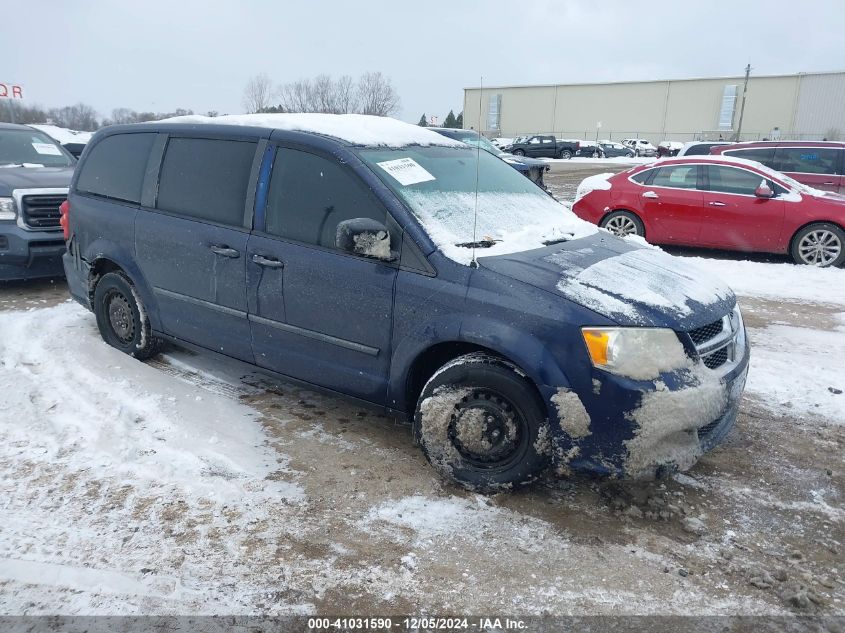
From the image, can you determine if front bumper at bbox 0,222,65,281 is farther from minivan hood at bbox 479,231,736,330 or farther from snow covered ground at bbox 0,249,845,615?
minivan hood at bbox 479,231,736,330

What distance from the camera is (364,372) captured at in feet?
11.2

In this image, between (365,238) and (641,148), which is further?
(641,148)

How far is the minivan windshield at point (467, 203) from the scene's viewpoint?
333 cm

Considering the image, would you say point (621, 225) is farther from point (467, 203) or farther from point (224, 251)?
point (224, 251)

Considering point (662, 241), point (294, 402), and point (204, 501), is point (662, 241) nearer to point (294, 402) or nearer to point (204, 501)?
point (294, 402)

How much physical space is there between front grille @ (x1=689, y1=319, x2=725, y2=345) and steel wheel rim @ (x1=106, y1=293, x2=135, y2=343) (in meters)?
3.83

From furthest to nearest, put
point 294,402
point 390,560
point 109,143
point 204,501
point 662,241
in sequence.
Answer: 1. point 662,241
2. point 109,143
3. point 294,402
4. point 204,501
5. point 390,560

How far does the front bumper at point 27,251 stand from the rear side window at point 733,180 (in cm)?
840

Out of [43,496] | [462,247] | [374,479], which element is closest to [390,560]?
[374,479]

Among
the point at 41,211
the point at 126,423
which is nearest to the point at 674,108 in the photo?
the point at 41,211

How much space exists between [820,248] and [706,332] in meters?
6.70

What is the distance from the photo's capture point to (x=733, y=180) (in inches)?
349

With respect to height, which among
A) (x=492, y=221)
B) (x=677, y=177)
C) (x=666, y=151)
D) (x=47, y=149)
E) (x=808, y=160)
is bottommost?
(x=492, y=221)

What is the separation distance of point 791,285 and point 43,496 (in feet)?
25.4
